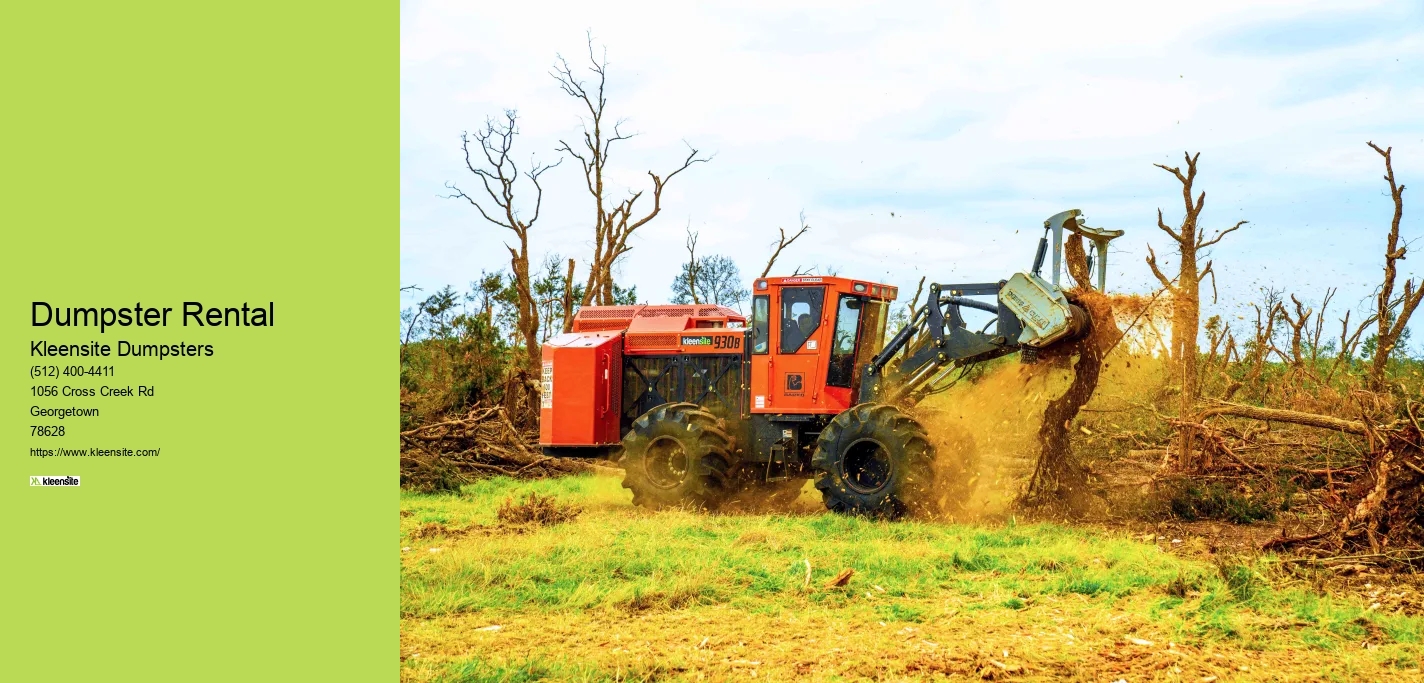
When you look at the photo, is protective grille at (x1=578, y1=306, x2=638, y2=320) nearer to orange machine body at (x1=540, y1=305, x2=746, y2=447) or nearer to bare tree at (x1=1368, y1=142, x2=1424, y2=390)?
orange machine body at (x1=540, y1=305, x2=746, y2=447)

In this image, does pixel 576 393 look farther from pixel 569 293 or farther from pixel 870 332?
pixel 569 293

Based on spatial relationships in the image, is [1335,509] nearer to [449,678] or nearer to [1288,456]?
[1288,456]

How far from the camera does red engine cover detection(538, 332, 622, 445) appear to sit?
48.1 ft

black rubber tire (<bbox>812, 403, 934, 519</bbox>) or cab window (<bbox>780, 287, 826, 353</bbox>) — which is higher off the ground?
cab window (<bbox>780, 287, 826, 353</bbox>)

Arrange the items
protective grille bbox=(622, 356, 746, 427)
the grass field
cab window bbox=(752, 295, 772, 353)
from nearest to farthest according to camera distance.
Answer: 1. the grass field
2. cab window bbox=(752, 295, 772, 353)
3. protective grille bbox=(622, 356, 746, 427)

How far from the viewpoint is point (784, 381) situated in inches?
521

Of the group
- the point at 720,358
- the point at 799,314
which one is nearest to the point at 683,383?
the point at 720,358

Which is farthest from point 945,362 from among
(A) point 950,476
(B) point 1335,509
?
(B) point 1335,509
